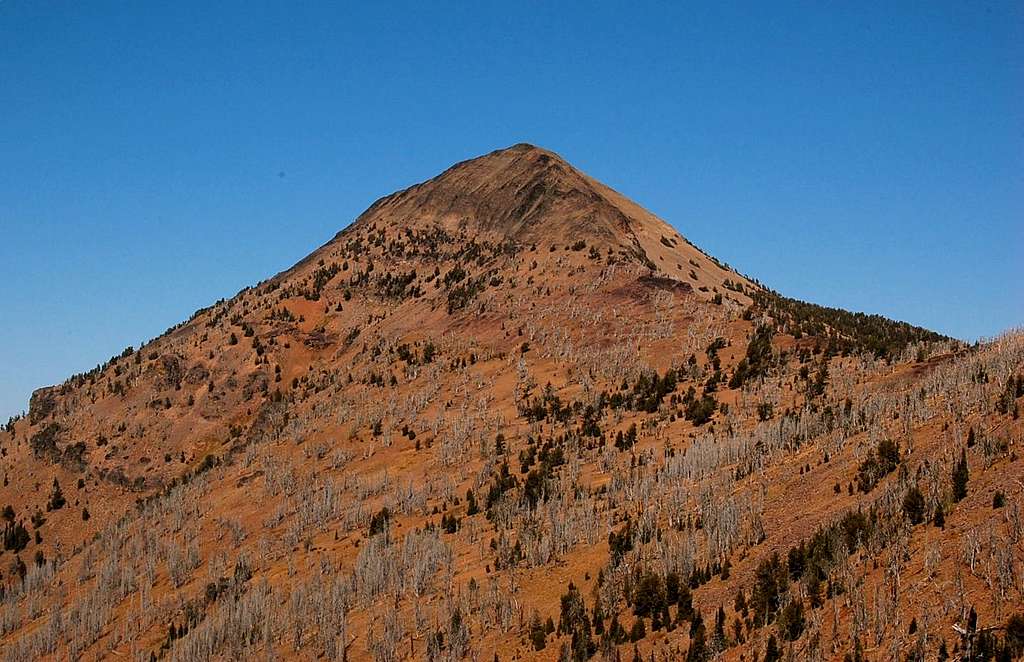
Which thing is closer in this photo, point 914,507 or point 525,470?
point 914,507

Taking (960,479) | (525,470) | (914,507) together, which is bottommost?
(914,507)

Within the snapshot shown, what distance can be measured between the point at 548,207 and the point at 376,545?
44.8 meters

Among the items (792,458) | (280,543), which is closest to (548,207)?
(280,543)

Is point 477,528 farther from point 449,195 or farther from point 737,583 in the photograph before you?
point 449,195

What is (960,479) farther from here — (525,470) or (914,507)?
(525,470)

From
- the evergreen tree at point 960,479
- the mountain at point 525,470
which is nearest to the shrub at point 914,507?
the mountain at point 525,470

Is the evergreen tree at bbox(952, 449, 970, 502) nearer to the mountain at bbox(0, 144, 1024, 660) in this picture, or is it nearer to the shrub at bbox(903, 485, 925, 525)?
the mountain at bbox(0, 144, 1024, 660)

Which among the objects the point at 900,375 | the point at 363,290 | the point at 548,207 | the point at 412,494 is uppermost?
the point at 548,207

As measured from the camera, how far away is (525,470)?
125 ft

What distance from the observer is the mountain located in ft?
70.4

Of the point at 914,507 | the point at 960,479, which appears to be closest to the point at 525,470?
the point at 914,507

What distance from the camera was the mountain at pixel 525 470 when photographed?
21.5 m

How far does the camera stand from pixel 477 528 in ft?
111

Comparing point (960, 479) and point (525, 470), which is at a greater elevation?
point (525, 470)
